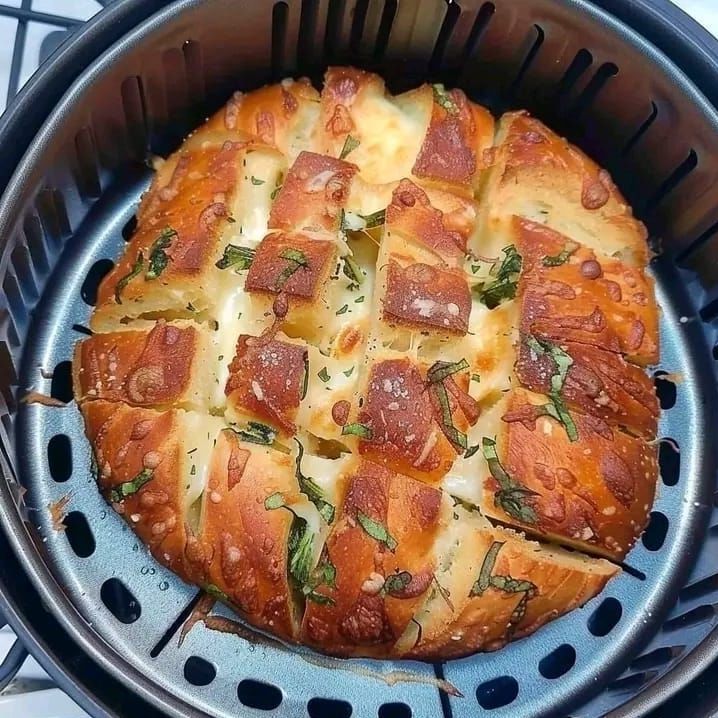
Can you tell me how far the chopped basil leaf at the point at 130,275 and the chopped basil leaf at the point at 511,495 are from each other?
59 cm

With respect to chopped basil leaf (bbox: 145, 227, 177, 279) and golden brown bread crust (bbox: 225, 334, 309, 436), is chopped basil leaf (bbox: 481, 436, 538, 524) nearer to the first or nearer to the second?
golden brown bread crust (bbox: 225, 334, 309, 436)

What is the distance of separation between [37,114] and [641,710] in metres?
1.22

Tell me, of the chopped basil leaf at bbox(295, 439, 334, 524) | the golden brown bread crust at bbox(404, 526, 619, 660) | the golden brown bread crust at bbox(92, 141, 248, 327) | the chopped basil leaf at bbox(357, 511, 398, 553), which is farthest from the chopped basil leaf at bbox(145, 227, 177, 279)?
the golden brown bread crust at bbox(404, 526, 619, 660)

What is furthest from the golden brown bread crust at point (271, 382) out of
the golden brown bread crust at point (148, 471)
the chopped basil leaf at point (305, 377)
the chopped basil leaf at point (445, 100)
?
the chopped basil leaf at point (445, 100)

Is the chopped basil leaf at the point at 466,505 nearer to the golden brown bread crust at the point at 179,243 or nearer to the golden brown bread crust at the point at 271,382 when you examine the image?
the golden brown bread crust at the point at 271,382

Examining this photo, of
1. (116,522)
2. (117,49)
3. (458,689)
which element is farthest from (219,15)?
(458,689)

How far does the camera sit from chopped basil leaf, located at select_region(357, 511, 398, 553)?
1.19 m

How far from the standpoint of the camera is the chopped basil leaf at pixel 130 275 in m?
1.33

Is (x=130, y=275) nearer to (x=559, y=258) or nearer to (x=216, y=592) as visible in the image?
(x=216, y=592)

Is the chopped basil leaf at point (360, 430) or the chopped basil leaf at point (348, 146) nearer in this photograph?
the chopped basil leaf at point (360, 430)

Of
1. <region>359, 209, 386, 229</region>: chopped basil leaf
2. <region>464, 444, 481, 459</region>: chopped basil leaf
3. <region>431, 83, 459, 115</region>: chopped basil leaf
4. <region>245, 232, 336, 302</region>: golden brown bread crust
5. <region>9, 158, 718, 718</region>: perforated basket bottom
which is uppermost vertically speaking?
<region>431, 83, 459, 115</region>: chopped basil leaf

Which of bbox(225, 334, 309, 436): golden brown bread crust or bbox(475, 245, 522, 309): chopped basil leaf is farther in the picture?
bbox(475, 245, 522, 309): chopped basil leaf

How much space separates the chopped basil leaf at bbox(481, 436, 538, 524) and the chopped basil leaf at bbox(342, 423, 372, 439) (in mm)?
176

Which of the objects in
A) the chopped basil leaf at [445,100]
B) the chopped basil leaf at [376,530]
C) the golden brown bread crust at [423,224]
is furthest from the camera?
the chopped basil leaf at [445,100]
